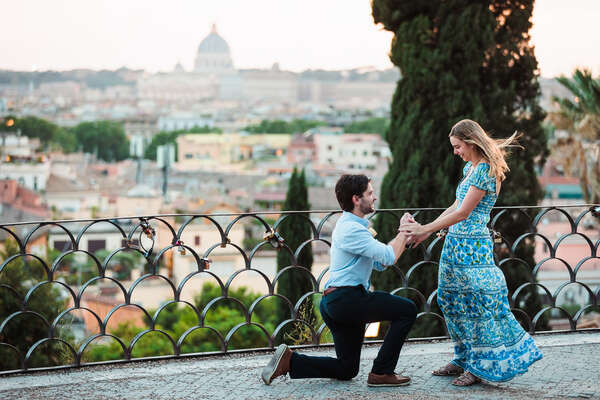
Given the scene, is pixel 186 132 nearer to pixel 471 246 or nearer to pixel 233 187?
pixel 233 187

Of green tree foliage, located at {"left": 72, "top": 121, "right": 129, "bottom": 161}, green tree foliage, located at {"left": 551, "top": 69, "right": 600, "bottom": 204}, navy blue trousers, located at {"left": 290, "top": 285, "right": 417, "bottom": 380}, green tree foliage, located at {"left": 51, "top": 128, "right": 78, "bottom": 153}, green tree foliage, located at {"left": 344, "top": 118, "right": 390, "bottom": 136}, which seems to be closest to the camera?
navy blue trousers, located at {"left": 290, "top": 285, "right": 417, "bottom": 380}

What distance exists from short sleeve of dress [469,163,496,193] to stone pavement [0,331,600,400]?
0.77 metres

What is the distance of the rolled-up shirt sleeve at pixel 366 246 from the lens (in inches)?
120

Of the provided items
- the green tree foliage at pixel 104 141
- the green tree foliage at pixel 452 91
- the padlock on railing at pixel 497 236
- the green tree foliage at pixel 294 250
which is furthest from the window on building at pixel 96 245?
the padlock on railing at pixel 497 236

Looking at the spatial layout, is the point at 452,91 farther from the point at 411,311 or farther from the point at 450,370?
the point at 411,311

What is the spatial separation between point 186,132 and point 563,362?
380ft

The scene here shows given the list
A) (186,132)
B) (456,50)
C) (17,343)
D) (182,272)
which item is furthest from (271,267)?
(186,132)

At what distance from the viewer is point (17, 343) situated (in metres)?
16.7

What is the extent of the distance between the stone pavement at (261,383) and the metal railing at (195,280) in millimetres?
122

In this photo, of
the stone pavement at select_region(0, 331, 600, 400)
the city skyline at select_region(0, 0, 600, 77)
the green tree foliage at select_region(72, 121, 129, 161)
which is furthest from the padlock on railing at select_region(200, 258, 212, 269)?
the green tree foliage at select_region(72, 121, 129, 161)

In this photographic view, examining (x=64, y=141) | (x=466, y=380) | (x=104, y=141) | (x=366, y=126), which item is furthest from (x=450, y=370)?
(x=366, y=126)

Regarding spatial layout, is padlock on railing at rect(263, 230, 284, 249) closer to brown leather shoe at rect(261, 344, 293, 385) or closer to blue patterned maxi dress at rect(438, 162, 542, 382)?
brown leather shoe at rect(261, 344, 293, 385)

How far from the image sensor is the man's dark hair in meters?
3.10

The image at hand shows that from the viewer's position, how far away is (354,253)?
3.10 m
